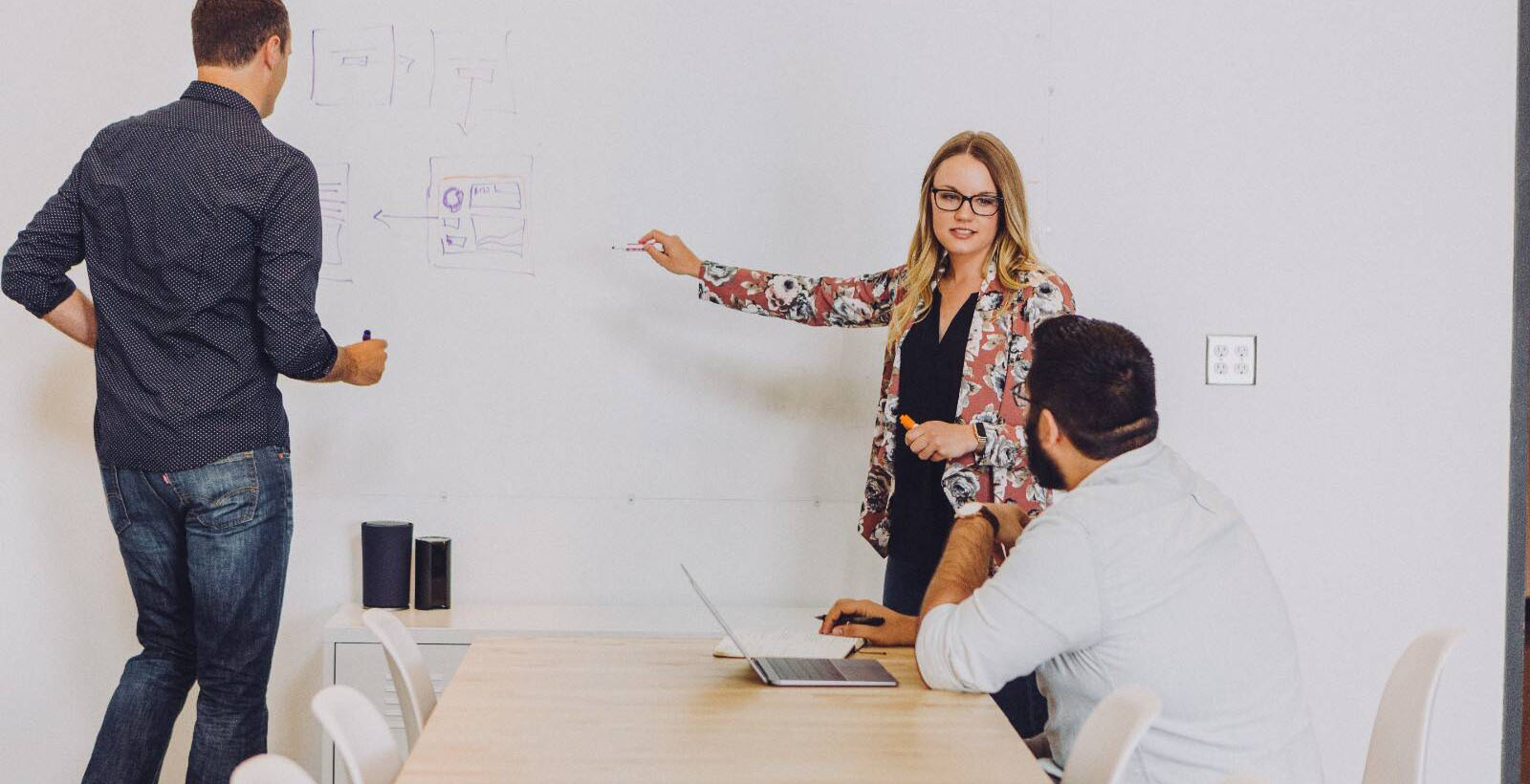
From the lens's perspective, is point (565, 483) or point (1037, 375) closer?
point (1037, 375)

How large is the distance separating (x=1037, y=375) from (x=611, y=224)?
1526 millimetres

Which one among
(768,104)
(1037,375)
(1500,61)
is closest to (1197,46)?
(1500,61)

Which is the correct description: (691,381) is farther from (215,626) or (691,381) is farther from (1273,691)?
(1273,691)

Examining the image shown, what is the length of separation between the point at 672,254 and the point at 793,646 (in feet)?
3.98

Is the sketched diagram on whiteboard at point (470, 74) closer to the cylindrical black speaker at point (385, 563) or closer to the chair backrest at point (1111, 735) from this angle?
the cylindrical black speaker at point (385, 563)

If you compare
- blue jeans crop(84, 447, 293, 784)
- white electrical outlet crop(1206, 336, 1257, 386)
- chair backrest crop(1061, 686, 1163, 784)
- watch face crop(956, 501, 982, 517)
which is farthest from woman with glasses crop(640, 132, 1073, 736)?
blue jeans crop(84, 447, 293, 784)

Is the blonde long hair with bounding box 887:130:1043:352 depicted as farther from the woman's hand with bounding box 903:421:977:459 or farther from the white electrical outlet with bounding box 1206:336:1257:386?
the white electrical outlet with bounding box 1206:336:1257:386

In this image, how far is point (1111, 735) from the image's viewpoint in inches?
59.0

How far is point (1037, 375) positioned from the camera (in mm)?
1872

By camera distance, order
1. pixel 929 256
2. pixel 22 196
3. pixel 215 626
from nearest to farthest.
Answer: pixel 215 626 < pixel 929 256 < pixel 22 196

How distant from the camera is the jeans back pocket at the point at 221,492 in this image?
2318 millimetres

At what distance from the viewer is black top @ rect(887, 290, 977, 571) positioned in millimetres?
2602

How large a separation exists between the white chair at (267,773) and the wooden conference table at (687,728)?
0.45ft

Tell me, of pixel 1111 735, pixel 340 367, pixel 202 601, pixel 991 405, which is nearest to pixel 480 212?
pixel 340 367
